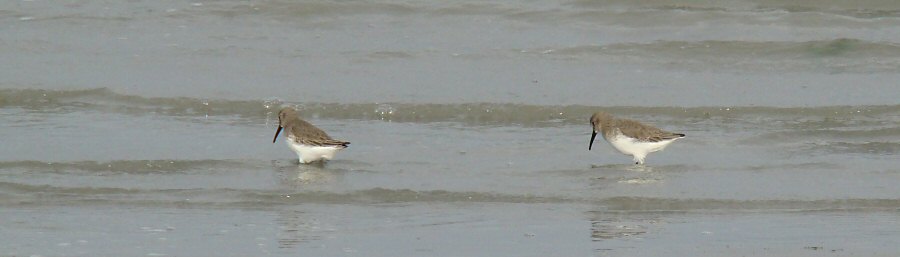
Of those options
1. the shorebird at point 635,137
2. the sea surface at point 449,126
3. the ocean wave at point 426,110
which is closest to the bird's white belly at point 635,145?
the shorebird at point 635,137

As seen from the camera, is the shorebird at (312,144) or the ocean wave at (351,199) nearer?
the ocean wave at (351,199)

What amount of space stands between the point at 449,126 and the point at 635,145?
1942mm

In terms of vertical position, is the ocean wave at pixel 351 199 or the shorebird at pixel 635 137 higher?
the shorebird at pixel 635 137

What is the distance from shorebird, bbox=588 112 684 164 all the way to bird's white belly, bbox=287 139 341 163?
1921 mm

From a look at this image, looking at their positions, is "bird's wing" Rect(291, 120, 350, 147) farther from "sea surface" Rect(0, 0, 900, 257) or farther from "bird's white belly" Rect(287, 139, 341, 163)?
"sea surface" Rect(0, 0, 900, 257)

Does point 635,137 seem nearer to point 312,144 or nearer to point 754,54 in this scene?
point 312,144

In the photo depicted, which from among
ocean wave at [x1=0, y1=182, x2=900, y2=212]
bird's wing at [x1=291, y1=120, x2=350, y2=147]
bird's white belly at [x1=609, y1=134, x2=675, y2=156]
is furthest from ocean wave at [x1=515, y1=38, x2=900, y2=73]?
ocean wave at [x1=0, y1=182, x2=900, y2=212]

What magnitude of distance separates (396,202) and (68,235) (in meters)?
1.98

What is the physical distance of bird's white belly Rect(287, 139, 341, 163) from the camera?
10133mm

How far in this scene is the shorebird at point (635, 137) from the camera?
402 inches

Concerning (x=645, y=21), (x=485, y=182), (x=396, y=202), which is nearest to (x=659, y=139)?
(x=485, y=182)

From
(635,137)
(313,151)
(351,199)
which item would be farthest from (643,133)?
(351,199)

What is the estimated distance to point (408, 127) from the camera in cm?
1159

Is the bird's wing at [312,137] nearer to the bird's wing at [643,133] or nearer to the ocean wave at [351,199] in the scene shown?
the ocean wave at [351,199]
